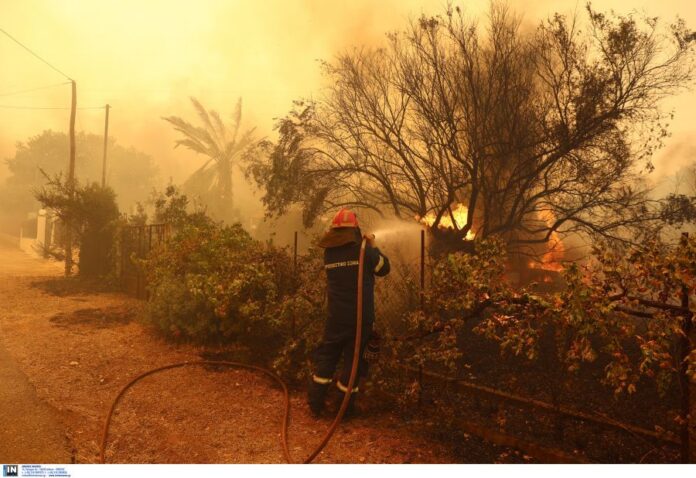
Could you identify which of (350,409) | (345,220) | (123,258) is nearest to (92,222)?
(123,258)

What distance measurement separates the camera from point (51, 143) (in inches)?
1547

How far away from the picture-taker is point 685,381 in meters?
2.84

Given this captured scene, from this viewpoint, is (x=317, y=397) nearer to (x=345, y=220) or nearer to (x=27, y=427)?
(x=345, y=220)

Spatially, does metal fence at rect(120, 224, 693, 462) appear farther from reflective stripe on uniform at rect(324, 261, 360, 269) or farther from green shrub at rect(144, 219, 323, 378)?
reflective stripe on uniform at rect(324, 261, 360, 269)

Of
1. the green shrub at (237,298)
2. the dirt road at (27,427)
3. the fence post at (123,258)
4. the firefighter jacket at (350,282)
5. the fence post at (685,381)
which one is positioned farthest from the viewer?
the fence post at (123,258)

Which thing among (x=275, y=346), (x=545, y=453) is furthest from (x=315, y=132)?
(x=545, y=453)

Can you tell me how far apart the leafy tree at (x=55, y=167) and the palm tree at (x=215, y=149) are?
23.7 metres

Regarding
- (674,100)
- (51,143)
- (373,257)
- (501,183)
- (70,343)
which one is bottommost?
(70,343)

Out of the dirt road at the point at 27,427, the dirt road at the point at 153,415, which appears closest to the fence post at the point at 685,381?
the dirt road at the point at 153,415

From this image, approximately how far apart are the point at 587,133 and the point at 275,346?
632 cm

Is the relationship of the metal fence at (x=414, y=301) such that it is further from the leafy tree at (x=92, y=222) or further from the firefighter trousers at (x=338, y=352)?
the leafy tree at (x=92, y=222)

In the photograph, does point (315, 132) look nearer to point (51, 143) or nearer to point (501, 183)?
point (501, 183)

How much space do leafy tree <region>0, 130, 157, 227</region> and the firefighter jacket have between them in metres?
41.1

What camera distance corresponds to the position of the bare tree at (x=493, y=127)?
7000mm
